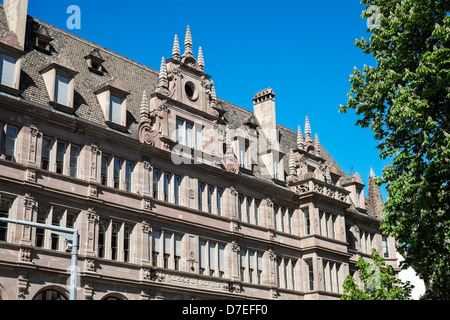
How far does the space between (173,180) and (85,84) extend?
8.01 metres

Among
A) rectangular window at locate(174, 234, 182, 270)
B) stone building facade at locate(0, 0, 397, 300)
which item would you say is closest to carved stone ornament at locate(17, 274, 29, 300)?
stone building facade at locate(0, 0, 397, 300)

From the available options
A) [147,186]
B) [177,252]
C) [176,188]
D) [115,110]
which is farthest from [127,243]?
[115,110]

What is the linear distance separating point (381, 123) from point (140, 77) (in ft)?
65.8

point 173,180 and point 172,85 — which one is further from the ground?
point 172,85

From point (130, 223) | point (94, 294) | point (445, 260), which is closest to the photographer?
point (445, 260)

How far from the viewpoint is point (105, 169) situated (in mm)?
36000

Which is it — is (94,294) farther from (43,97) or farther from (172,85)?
(172,85)

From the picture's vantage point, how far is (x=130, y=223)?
36.1m

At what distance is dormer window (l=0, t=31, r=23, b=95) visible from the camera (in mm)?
32625

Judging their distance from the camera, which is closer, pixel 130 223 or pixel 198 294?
pixel 130 223

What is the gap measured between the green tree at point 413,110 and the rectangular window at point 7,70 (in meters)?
17.3

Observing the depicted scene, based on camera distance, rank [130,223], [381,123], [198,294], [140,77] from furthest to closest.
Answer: [140,77], [198,294], [130,223], [381,123]
